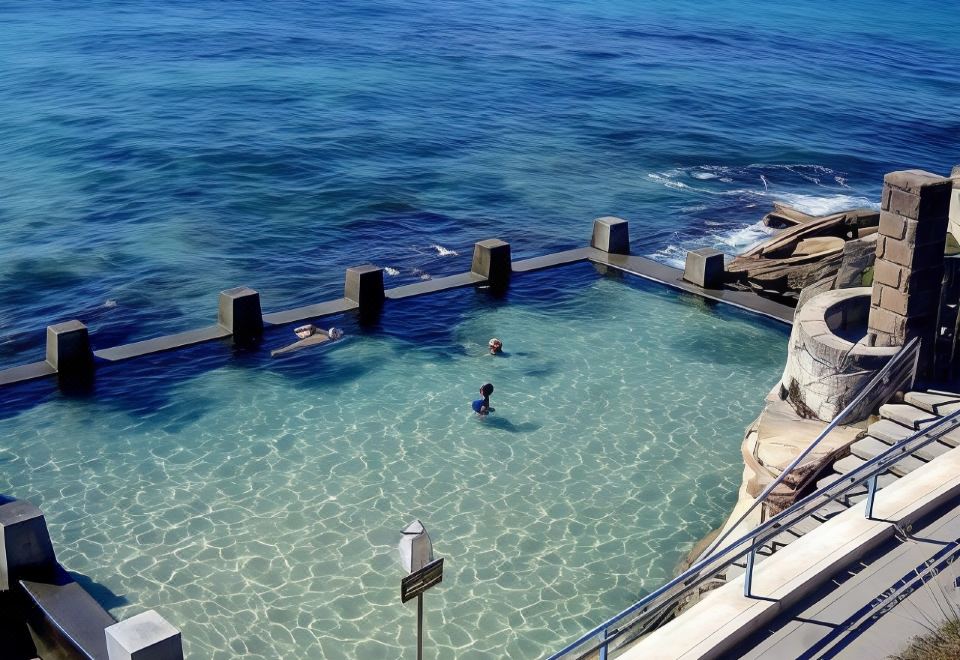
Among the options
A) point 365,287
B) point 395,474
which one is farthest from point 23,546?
point 365,287

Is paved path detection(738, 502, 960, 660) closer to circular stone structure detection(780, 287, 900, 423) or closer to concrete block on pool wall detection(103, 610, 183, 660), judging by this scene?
circular stone structure detection(780, 287, 900, 423)

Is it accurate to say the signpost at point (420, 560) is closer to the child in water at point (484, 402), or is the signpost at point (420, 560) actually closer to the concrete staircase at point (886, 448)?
the concrete staircase at point (886, 448)

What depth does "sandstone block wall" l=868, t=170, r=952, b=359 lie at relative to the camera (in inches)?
595

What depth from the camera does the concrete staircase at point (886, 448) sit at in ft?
44.7

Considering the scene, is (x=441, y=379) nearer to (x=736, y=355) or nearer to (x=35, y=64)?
(x=736, y=355)

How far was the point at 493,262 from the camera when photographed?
90.9 feet

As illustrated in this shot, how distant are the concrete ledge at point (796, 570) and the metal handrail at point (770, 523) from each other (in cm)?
25

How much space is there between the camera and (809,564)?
1114 centimetres

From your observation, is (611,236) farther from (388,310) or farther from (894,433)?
(894,433)

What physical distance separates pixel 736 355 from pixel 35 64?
172 feet

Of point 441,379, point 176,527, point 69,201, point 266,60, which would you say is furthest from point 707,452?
point 266,60

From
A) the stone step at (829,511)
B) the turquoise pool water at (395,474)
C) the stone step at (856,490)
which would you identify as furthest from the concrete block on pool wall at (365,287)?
the stone step at (829,511)

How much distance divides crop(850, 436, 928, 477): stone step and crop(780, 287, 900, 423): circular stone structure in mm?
1050

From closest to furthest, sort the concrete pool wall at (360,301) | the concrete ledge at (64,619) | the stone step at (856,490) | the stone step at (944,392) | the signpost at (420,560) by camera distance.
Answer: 1. the signpost at (420,560)
2. the stone step at (856,490)
3. the concrete ledge at (64,619)
4. the stone step at (944,392)
5. the concrete pool wall at (360,301)
